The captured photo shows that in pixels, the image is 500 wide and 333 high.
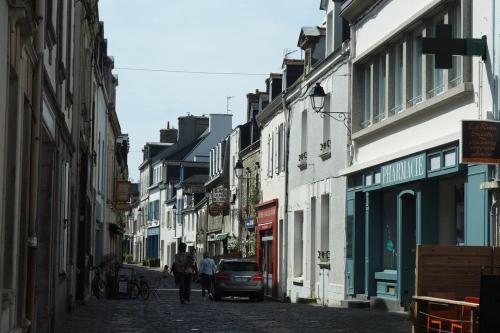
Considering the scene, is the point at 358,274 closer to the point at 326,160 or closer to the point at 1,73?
the point at 326,160

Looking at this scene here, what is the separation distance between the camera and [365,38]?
24.7 metres

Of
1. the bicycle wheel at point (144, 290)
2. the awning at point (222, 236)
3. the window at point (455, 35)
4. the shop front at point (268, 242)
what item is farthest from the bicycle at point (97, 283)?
the awning at point (222, 236)

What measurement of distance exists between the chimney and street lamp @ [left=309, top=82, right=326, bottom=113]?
71673mm

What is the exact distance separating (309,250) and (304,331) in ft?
46.5

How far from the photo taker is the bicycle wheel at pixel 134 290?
32188 millimetres

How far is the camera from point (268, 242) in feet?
132

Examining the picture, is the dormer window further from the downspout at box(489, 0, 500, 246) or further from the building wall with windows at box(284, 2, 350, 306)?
the downspout at box(489, 0, 500, 246)

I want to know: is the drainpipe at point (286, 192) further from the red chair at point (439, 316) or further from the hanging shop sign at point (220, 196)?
the red chair at point (439, 316)

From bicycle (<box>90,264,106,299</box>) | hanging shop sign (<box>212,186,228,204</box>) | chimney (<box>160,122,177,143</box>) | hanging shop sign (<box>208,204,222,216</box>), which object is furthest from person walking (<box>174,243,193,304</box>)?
chimney (<box>160,122,177,143</box>)

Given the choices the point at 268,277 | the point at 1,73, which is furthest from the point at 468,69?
the point at 268,277

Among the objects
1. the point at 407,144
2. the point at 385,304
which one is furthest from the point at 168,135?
the point at 407,144

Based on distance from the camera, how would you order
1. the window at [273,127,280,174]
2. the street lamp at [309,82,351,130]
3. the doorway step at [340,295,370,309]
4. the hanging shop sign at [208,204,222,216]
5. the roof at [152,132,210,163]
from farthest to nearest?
the roof at [152,132,210,163] → the hanging shop sign at [208,204,222,216] → the window at [273,127,280,174] → the street lamp at [309,82,351,130] → the doorway step at [340,295,370,309]

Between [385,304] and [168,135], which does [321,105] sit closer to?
[385,304]

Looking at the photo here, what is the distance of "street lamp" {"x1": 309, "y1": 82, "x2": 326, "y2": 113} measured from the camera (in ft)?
87.2
